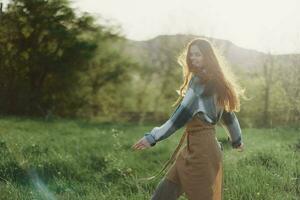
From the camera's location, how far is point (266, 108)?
29.9m

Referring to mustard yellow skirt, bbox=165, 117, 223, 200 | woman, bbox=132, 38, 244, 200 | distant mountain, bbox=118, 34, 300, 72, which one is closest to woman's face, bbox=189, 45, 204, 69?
woman, bbox=132, 38, 244, 200

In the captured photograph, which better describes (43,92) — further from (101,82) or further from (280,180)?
(280,180)

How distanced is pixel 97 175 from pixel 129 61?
2588cm

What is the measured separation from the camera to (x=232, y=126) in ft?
16.7

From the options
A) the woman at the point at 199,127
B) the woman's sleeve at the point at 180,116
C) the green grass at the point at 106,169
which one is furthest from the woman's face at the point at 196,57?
the green grass at the point at 106,169

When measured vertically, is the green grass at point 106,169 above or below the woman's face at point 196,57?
below

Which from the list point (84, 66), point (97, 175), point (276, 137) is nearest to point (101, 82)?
point (84, 66)

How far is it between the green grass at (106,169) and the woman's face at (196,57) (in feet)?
5.53

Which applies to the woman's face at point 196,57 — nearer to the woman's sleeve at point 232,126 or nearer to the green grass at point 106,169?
the woman's sleeve at point 232,126

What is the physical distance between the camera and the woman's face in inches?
187

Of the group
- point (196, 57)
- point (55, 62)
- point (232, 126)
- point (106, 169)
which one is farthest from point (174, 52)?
point (196, 57)

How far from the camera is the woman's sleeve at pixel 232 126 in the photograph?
505 centimetres

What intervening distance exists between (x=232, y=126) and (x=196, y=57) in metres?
0.68

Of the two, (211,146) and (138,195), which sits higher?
(211,146)
